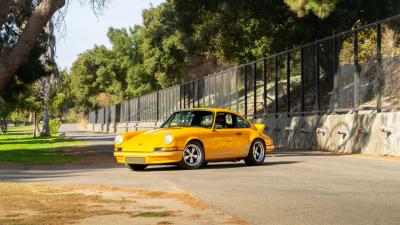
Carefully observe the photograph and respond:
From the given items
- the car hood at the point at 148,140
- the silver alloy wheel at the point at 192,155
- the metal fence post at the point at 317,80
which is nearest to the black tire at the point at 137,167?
the car hood at the point at 148,140

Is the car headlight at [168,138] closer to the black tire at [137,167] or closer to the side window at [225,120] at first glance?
the black tire at [137,167]

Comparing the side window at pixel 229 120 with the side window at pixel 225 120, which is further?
the side window at pixel 229 120

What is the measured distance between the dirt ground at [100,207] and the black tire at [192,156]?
14.7 ft

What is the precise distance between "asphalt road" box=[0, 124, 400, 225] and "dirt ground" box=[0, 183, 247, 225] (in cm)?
44

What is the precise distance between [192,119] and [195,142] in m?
0.92

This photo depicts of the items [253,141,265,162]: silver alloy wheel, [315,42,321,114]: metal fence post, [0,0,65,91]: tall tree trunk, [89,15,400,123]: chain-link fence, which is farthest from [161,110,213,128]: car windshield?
[315,42,321,114]: metal fence post

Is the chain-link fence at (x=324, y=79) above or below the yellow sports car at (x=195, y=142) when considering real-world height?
above

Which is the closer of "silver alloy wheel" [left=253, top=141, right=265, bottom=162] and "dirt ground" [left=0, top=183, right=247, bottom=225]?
"dirt ground" [left=0, top=183, right=247, bottom=225]

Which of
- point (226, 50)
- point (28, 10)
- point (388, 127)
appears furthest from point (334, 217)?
point (226, 50)

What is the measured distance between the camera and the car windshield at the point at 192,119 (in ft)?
54.2

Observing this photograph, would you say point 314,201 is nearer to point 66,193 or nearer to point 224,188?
point 224,188

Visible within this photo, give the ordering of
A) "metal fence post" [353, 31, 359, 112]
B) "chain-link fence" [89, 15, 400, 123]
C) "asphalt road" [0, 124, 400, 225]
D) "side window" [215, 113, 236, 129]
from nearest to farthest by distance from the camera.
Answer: "asphalt road" [0, 124, 400, 225], "side window" [215, 113, 236, 129], "chain-link fence" [89, 15, 400, 123], "metal fence post" [353, 31, 359, 112]

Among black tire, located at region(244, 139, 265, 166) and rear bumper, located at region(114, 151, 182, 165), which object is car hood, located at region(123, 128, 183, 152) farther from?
black tire, located at region(244, 139, 265, 166)

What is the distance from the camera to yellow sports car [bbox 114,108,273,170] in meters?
15.5
